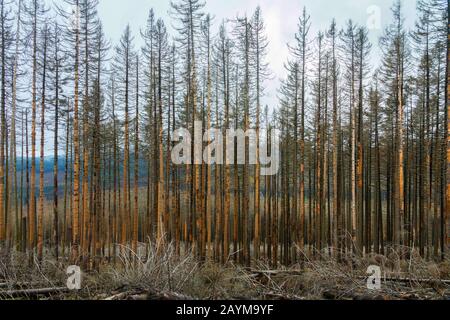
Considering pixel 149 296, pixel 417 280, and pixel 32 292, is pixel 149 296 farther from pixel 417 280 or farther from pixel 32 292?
pixel 417 280

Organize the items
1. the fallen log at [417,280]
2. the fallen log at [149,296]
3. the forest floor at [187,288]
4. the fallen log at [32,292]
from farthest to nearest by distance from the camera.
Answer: the fallen log at [417,280]
the fallen log at [32,292]
the forest floor at [187,288]
the fallen log at [149,296]

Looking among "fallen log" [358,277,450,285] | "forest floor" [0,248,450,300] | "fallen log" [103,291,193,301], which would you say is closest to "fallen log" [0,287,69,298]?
"forest floor" [0,248,450,300]

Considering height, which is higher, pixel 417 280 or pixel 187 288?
pixel 187 288

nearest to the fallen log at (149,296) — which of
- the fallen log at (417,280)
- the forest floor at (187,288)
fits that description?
the forest floor at (187,288)

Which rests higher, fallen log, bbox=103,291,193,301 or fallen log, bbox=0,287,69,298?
fallen log, bbox=103,291,193,301

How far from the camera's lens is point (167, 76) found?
53.6ft

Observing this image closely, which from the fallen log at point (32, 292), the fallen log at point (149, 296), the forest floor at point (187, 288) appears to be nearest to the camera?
the fallen log at point (149, 296)

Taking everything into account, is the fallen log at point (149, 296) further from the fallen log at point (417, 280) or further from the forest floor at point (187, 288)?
the fallen log at point (417, 280)

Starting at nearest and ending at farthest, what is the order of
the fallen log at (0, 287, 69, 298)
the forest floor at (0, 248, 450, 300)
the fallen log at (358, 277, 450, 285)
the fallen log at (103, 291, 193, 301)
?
the fallen log at (103, 291, 193, 301)
the forest floor at (0, 248, 450, 300)
the fallen log at (0, 287, 69, 298)
the fallen log at (358, 277, 450, 285)

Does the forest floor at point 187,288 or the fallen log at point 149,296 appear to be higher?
the fallen log at point 149,296

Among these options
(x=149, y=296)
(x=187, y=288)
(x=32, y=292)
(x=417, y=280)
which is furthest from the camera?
(x=417, y=280)

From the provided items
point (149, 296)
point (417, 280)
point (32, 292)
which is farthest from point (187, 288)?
point (417, 280)

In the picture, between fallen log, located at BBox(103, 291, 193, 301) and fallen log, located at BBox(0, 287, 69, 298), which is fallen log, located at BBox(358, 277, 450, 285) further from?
fallen log, located at BBox(0, 287, 69, 298)
